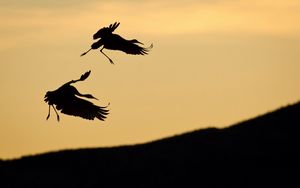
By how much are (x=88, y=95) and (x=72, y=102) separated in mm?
597

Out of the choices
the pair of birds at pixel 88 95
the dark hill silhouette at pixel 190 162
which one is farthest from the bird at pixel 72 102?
the dark hill silhouette at pixel 190 162

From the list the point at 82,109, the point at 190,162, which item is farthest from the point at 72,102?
the point at 190,162

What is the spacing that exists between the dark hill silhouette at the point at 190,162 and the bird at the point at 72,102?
3488 cm

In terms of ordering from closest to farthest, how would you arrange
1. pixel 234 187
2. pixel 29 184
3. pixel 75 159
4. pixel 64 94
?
pixel 64 94 → pixel 234 187 → pixel 29 184 → pixel 75 159

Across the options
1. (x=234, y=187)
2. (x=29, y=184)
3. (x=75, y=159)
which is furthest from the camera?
(x=75, y=159)

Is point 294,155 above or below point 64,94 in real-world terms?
above

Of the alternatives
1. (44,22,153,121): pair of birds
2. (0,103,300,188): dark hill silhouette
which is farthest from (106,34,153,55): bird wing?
(0,103,300,188): dark hill silhouette

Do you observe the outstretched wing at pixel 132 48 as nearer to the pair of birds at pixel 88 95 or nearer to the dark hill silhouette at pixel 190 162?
the pair of birds at pixel 88 95

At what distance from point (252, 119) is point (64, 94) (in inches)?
1803

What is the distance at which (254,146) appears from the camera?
48.9 metres

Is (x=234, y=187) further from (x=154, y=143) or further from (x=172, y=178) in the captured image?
(x=154, y=143)

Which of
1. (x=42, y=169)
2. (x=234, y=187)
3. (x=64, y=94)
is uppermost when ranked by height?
(x=42, y=169)

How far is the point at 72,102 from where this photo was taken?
974 centimetres

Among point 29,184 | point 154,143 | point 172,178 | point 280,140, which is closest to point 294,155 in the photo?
point 280,140
